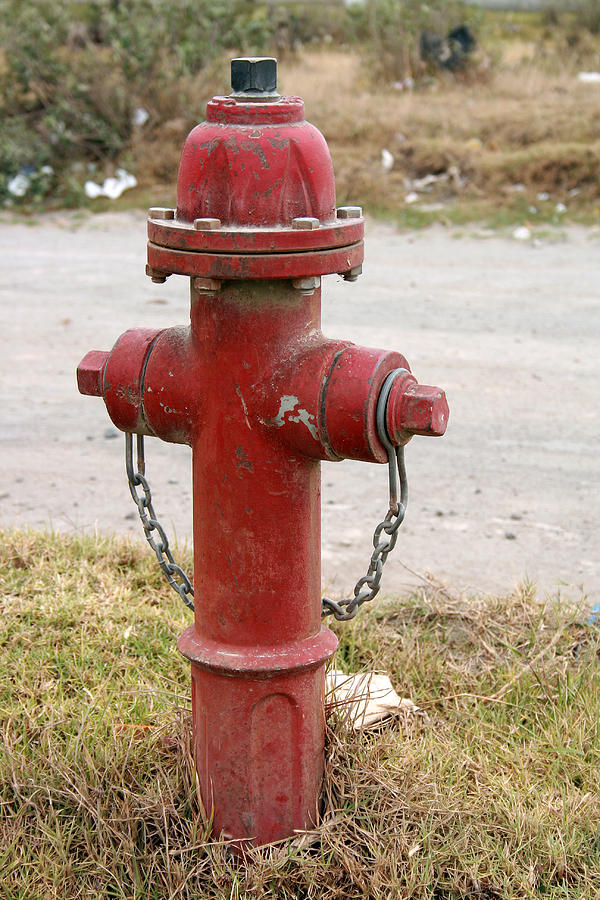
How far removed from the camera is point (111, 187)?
833cm

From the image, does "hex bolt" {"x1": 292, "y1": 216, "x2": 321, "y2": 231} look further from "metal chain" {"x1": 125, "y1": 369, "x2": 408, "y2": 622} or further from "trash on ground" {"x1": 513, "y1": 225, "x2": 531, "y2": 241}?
"trash on ground" {"x1": 513, "y1": 225, "x2": 531, "y2": 241}

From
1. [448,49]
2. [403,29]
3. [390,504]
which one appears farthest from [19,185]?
[390,504]

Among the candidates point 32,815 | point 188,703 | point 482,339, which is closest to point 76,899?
point 32,815

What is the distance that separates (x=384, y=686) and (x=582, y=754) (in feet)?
1.54

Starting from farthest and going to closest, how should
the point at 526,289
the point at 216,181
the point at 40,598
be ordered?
the point at 526,289
the point at 40,598
the point at 216,181

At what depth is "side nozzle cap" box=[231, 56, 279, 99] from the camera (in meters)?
1.76

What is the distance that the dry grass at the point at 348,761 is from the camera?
1.93 meters

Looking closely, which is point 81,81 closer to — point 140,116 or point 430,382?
point 140,116

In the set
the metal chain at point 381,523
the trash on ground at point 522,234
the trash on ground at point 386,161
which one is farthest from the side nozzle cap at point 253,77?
the trash on ground at point 386,161

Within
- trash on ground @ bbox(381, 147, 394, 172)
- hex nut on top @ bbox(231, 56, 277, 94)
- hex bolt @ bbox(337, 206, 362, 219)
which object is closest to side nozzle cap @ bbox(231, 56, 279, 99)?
hex nut on top @ bbox(231, 56, 277, 94)

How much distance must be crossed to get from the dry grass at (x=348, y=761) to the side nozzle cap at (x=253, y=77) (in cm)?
119

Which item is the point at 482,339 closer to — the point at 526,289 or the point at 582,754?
the point at 526,289

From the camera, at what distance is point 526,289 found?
6141mm

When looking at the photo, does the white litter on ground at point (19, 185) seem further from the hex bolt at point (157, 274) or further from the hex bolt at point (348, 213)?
the hex bolt at point (348, 213)
